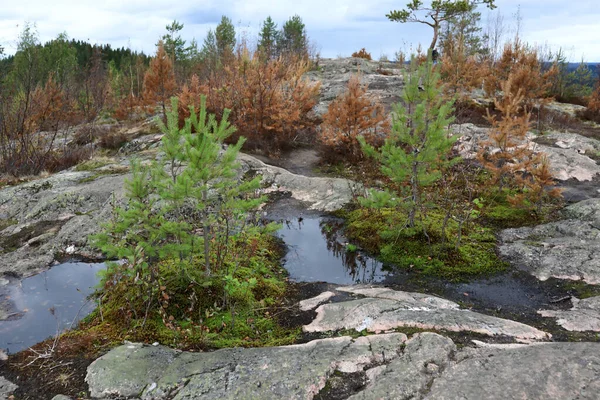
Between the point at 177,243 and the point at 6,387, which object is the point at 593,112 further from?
the point at 6,387

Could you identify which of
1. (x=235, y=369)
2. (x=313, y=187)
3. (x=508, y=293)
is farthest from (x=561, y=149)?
(x=235, y=369)

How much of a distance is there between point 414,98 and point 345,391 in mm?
4325

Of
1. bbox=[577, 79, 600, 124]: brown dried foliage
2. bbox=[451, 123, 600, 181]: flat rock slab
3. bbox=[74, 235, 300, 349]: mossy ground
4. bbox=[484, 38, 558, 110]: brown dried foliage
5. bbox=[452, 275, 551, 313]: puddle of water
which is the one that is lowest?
bbox=[452, 275, 551, 313]: puddle of water

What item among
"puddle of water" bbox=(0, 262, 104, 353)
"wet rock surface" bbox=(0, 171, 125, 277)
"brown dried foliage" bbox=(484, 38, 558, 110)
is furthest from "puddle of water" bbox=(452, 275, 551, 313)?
"brown dried foliage" bbox=(484, 38, 558, 110)

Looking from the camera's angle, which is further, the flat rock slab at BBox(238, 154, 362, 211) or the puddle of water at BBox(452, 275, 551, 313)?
the flat rock slab at BBox(238, 154, 362, 211)

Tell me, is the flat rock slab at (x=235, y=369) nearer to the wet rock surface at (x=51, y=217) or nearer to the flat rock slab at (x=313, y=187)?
the wet rock surface at (x=51, y=217)

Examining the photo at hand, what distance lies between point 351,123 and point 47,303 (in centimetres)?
875

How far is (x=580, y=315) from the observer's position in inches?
157

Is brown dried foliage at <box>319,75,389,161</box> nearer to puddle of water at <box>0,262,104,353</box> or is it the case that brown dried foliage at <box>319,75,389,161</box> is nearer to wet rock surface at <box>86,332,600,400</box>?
puddle of water at <box>0,262,104,353</box>

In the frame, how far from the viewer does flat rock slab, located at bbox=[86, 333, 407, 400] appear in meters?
2.78

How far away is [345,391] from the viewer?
273cm

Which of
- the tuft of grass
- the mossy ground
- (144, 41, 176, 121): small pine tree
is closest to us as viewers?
the mossy ground

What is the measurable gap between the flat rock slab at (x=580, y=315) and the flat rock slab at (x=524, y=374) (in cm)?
95

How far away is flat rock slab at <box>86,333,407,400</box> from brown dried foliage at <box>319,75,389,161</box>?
8.57m
